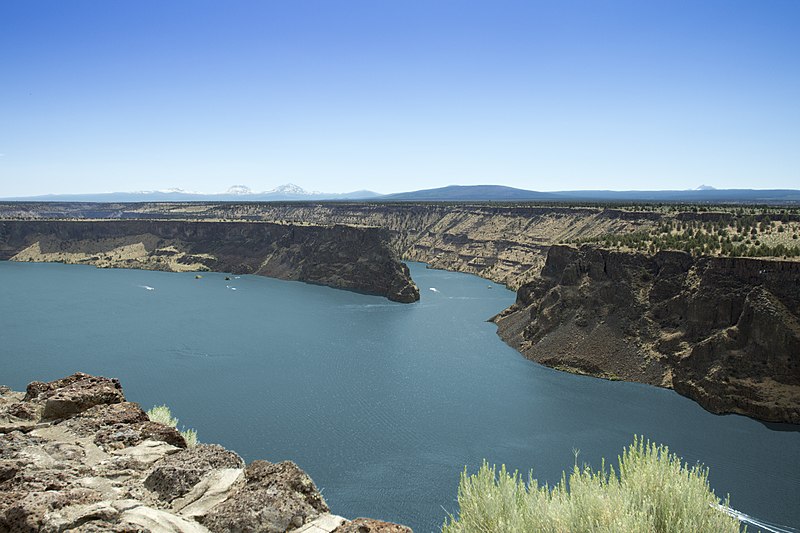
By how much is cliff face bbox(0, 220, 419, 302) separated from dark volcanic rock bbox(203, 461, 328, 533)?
3231 inches

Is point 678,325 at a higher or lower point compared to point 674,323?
lower

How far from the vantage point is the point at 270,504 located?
11445 mm

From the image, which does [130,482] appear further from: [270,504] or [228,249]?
[228,249]

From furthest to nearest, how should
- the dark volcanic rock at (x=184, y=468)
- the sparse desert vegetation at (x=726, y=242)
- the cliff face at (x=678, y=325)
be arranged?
the sparse desert vegetation at (x=726, y=242)
the cliff face at (x=678, y=325)
the dark volcanic rock at (x=184, y=468)

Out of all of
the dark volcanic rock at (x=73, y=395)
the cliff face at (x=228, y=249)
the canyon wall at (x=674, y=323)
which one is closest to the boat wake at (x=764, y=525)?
the canyon wall at (x=674, y=323)

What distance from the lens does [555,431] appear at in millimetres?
41969

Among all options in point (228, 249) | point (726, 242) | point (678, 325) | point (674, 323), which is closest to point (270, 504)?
point (678, 325)

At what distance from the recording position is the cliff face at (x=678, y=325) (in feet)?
146

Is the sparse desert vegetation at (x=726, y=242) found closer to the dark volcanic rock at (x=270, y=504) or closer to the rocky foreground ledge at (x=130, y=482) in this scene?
the dark volcanic rock at (x=270, y=504)

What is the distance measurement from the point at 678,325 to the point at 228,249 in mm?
106511

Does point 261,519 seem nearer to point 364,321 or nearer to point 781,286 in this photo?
point 781,286

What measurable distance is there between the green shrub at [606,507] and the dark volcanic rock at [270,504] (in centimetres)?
306

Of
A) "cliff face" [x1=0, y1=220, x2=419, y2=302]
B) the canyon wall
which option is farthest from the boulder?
"cliff face" [x1=0, y1=220, x2=419, y2=302]

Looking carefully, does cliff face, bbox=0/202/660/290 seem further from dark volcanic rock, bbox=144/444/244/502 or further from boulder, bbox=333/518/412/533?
boulder, bbox=333/518/412/533
